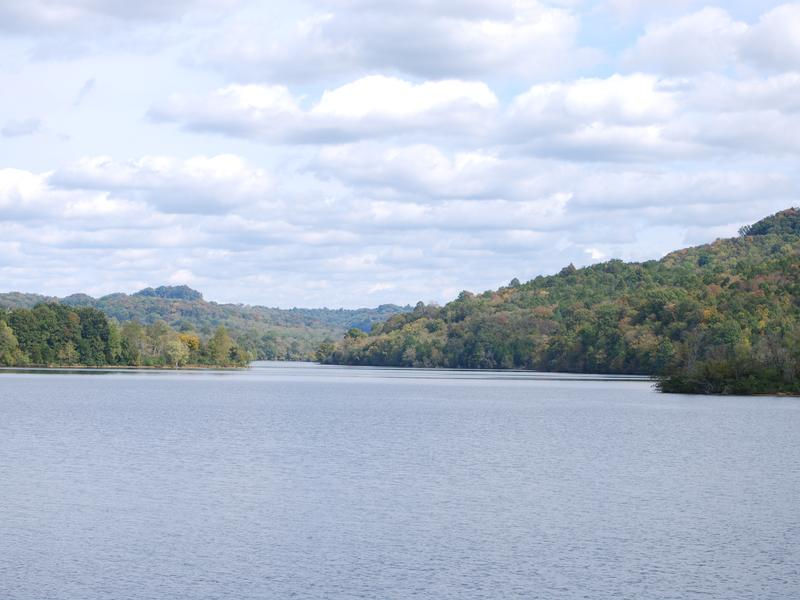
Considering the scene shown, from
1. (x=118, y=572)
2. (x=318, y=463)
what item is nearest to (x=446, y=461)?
(x=318, y=463)

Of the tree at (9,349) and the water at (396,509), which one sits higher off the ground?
the tree at (9,349)

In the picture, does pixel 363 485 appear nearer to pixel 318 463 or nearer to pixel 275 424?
pixel 318 463

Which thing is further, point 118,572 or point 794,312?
point 794,312

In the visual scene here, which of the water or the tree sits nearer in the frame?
the water

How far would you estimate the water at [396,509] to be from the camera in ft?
85.5

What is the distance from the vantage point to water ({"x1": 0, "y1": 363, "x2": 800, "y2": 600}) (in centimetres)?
2606

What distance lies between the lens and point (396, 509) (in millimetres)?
35781

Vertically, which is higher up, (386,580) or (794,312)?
(794,312)

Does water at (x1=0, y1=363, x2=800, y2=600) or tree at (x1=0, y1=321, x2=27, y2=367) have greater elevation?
tree at (x1=0, y1=321, x2=27, y2=367)

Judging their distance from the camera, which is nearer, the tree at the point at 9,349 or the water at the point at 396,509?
the water at the point at 396,509

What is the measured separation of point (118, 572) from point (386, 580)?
6354 millimetres

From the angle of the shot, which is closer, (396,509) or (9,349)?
(396,509)

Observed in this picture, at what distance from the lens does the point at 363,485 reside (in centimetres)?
4116

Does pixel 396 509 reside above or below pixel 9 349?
below
